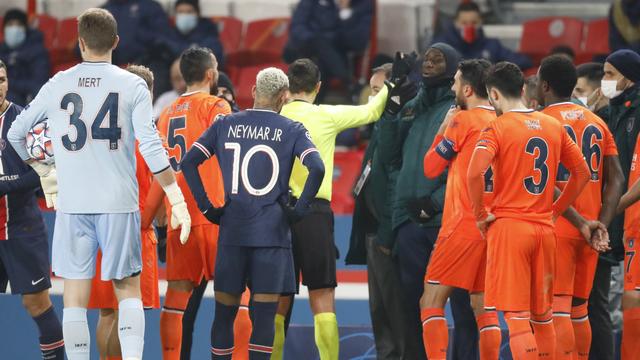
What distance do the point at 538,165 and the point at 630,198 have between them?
93 cm

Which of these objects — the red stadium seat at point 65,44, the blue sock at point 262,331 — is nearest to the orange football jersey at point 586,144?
the blue sock at point 262,331

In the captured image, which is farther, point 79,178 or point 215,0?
point 215,0

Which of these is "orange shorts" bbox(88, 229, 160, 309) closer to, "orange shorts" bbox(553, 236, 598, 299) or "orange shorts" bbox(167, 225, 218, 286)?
"orange shorts" bbox(167, 225, 218, 286)

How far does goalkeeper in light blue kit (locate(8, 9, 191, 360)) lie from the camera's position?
682cm

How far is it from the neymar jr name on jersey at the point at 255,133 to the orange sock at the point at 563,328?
2078mm

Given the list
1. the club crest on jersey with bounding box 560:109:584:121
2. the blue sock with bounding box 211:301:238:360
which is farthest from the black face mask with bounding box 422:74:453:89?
the blue sock with bounding box 211:301:238:360

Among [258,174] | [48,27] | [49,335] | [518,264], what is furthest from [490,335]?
[48,27]

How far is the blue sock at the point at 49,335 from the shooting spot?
779cm

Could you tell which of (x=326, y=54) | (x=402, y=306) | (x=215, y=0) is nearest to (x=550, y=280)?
(x=402, y=306)

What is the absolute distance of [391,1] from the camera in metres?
15.4

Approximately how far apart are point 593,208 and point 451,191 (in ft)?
3.13

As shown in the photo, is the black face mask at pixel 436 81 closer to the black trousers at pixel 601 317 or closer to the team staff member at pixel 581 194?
the team staff member at pixel 581 194

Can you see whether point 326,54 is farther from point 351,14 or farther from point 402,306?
point 402,306

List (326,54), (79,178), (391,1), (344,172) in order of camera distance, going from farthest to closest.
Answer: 1. (391,1)
2. (326,54)
3. (344,172)
4. (79,178)
